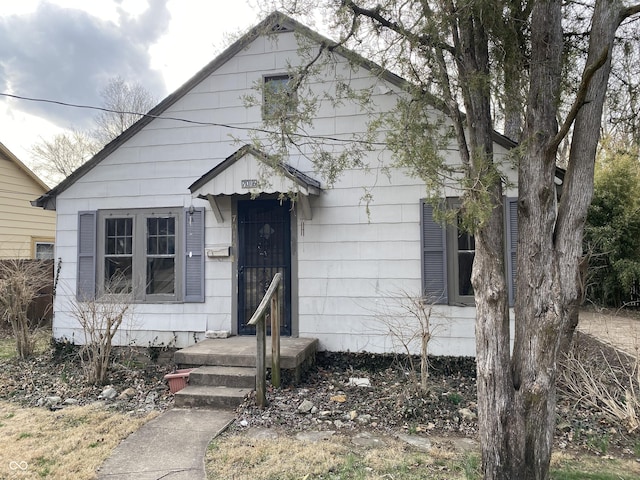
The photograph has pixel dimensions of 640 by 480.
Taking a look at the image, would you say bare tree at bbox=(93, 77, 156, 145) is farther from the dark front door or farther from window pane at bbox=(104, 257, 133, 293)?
the dark front door

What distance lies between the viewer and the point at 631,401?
4.04 m

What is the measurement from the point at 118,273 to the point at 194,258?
139 cm

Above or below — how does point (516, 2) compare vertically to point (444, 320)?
above

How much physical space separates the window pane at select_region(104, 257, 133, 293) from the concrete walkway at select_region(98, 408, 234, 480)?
2.93m

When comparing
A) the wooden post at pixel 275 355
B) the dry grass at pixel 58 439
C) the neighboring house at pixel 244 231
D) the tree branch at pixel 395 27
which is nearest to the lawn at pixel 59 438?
the dry grass at pixel 58 439

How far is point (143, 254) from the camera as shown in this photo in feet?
22.2

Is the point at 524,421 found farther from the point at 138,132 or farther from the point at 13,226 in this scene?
the point at 13,226

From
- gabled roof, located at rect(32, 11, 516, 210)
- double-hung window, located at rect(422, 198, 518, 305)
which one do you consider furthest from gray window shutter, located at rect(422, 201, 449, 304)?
gabled roof, located at rect(32, 11, 516, 210)

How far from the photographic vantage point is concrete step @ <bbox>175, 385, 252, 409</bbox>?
15.3ft

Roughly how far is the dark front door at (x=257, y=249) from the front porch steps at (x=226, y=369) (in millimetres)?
760

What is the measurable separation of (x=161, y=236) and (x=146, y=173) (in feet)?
3.45

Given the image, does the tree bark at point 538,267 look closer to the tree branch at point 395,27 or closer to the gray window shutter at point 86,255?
the tree branch at point 395,27

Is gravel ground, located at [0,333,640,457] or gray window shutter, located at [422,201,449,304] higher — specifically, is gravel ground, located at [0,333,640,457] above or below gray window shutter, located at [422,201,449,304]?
below

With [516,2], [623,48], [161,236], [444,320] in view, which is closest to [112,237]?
[161,236]
